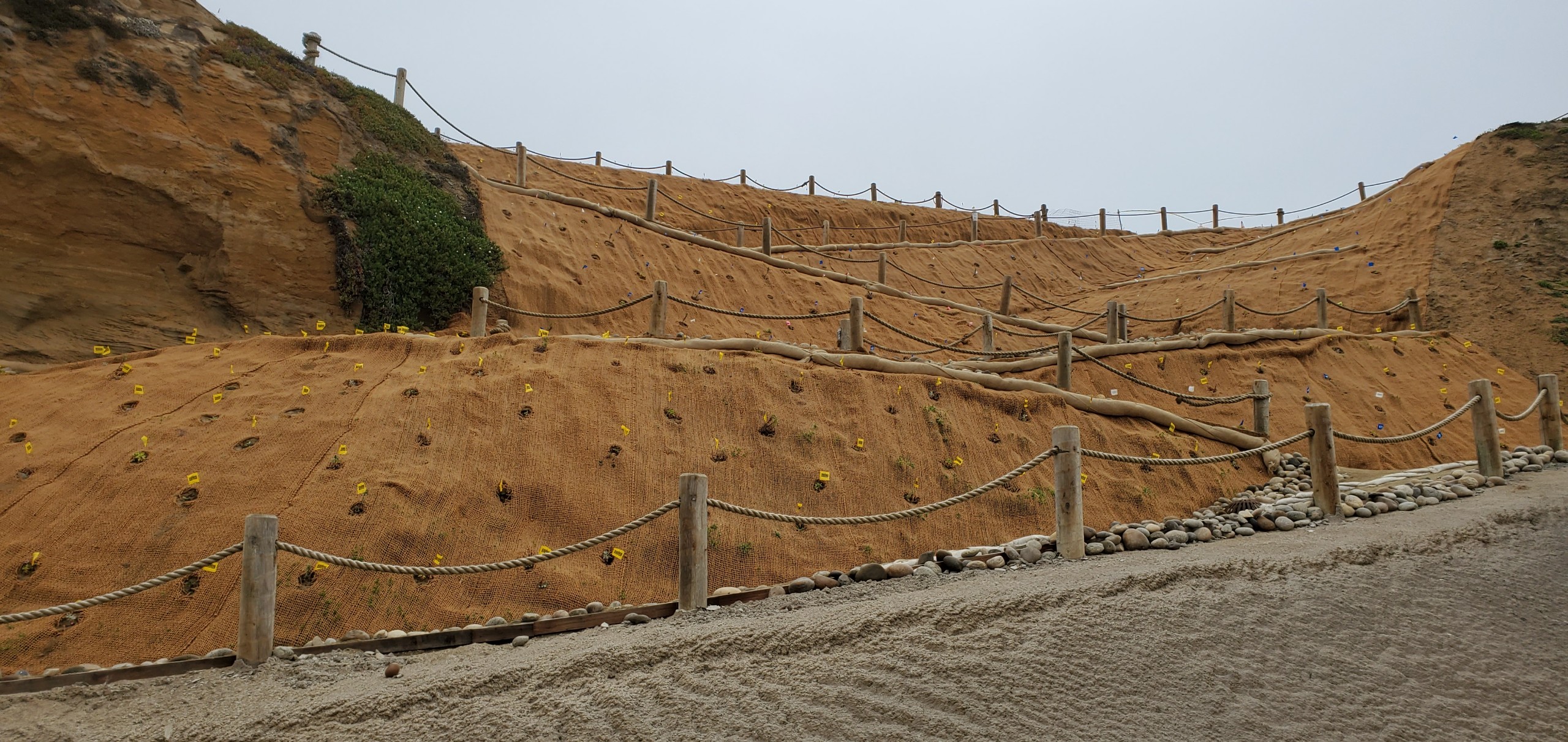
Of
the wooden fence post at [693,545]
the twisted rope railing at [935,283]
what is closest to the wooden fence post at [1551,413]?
the wooden fence post at [693,545]

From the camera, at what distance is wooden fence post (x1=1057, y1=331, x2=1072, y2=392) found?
828 centimetres

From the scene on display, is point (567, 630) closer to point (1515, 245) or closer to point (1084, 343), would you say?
point (1084, 343)

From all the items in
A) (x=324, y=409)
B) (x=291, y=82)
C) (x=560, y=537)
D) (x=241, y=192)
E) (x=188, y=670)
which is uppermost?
(x=291, y=82)

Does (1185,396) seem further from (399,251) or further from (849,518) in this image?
(399,251)

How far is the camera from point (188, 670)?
3691 mm

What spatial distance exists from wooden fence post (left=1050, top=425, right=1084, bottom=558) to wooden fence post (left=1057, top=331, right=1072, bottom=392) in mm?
3198

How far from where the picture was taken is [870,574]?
491 cm

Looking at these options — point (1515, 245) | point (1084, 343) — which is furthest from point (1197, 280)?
point (1084, 343)

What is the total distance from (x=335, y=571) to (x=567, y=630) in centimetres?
168

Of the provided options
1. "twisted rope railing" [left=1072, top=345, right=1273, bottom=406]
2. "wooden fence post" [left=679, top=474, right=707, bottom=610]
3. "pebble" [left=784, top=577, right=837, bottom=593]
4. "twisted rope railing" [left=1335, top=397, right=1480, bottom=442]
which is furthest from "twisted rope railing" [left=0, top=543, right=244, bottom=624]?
"twisted rope railing" [left=1072, top=345, right=1273, bottom=406]

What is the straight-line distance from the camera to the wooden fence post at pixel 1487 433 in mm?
6938

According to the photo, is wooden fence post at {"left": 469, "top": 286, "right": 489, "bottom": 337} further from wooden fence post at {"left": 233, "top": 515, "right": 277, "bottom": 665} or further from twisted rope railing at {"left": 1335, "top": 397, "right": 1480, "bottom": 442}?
twisted rope railing at {"left": 1335, "top": 397, "right": 1480, "bottom": 442}

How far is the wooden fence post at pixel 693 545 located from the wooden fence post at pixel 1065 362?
499 centimetres

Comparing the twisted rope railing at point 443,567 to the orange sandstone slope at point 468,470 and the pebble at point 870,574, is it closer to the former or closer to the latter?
the orange sandstone slope at point 468,470
